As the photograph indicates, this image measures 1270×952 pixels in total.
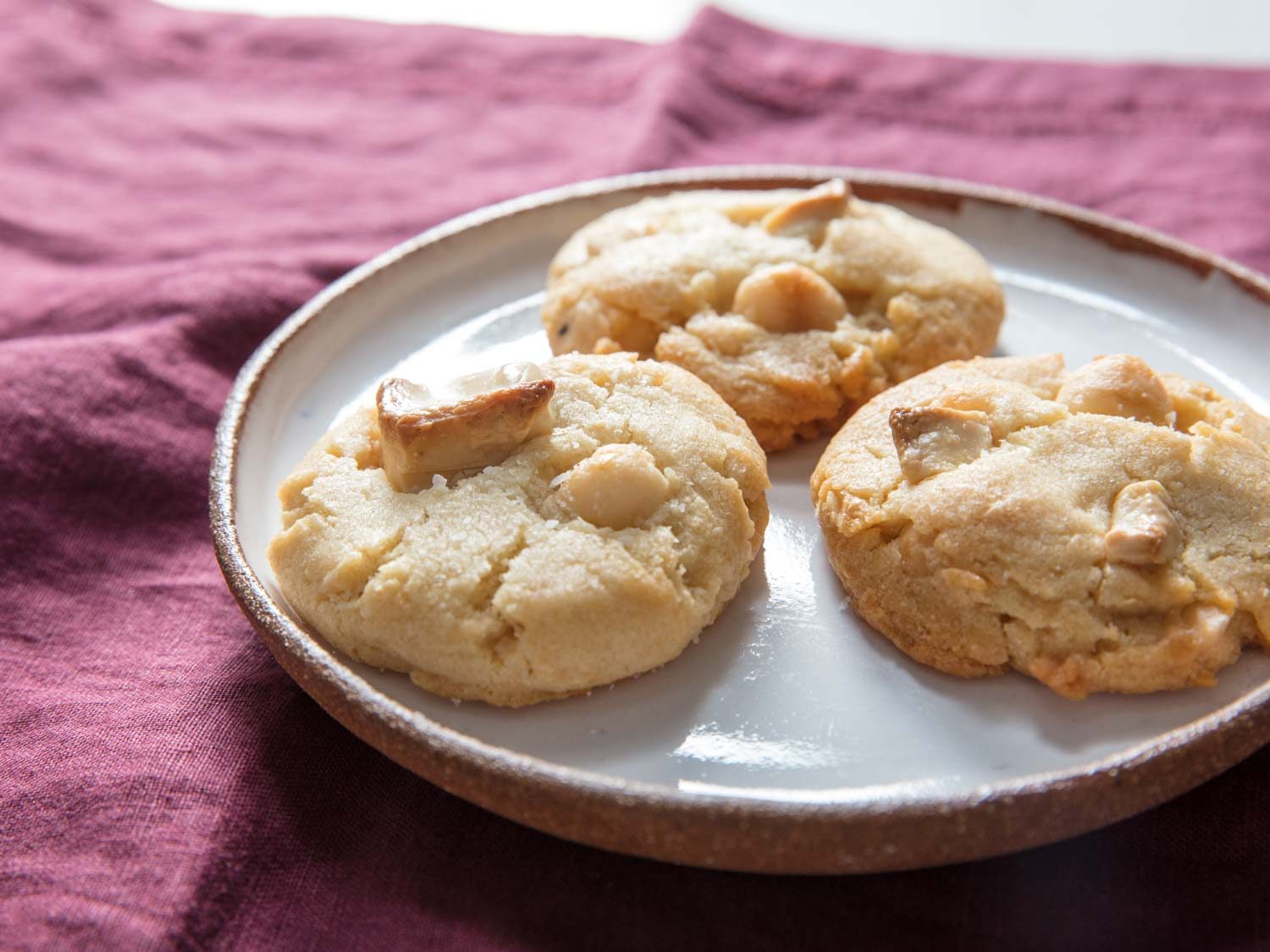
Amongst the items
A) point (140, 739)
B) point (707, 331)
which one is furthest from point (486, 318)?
point (140, 739)

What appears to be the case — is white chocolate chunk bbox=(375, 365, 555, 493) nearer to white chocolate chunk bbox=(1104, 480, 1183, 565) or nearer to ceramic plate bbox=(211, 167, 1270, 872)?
ceramic plate bbox=(211, 167, 1270, 872)

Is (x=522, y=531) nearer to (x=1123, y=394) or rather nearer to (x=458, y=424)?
(x=458, y=424)

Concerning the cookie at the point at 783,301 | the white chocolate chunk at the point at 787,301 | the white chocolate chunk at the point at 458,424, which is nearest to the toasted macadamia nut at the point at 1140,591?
the cookie at the point at 783,301

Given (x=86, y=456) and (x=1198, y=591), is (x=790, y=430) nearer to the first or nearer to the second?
(x=1198, y=591)

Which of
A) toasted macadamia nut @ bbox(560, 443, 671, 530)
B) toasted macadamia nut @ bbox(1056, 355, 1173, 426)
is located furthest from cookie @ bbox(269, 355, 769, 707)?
toasted macadamia nut @ bbox(1056, 355, 1173, 426)

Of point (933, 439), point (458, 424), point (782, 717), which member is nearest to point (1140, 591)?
point (933, 439)

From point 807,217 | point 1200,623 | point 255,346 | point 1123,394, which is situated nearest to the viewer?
point 1200,623

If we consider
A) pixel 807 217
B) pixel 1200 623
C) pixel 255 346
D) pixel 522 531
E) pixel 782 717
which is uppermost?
pixel 807 217
